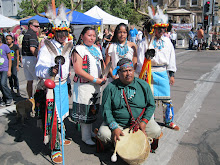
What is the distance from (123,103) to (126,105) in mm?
50

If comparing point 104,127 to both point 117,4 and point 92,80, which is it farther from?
point 117,4

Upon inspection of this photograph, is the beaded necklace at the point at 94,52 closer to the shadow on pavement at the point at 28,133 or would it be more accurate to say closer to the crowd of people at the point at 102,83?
the crowd of people at the point at 102,83

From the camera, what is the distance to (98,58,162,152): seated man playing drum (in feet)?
10.5

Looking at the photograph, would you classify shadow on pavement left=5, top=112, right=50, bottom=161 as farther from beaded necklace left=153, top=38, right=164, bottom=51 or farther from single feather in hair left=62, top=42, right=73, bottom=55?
beaded necklace left=153, top=38, right=164, bottom=51

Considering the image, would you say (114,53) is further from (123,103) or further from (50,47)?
(50,47)

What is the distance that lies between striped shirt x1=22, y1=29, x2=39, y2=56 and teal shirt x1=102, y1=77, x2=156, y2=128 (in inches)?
101

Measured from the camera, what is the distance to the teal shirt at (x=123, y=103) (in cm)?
325

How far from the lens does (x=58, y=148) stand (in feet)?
11.1

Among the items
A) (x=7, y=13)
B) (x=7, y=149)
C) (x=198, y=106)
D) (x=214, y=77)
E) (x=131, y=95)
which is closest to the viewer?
(x=131, y=95)

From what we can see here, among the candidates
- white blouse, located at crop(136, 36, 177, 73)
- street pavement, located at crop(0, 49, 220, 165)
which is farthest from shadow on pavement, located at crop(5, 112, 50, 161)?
white blouse, located at crop(136, 36, 177, 73)

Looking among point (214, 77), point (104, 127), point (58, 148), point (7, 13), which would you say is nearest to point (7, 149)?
point (58, 148)

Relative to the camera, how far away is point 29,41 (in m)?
5.18

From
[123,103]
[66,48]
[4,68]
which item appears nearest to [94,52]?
[66,48]

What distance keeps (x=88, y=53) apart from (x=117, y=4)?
26767 millimetres
